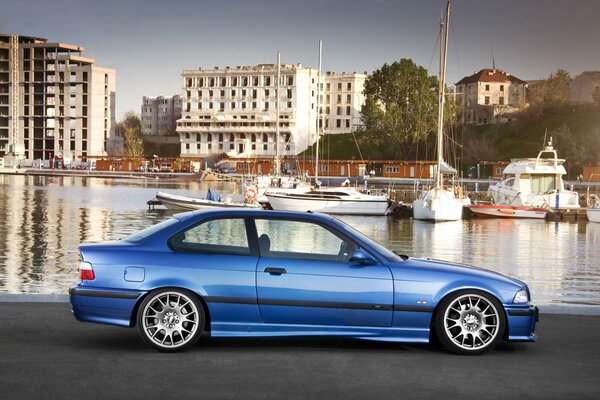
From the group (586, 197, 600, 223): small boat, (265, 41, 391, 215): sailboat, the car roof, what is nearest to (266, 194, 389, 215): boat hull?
(265, 41, 391, 215): sailboat

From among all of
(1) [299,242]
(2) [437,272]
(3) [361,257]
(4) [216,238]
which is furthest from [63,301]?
(2) [437,272]

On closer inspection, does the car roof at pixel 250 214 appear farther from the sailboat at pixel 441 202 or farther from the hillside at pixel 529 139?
the hillside at pixel 529 139

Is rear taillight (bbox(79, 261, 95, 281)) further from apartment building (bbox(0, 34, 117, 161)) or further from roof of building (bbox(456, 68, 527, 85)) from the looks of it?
roof of building (bbox(456, 68, 527, 85))

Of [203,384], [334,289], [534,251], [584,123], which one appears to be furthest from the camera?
[584,123]

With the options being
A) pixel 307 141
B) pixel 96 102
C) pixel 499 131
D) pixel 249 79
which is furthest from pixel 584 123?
pixel 96 102

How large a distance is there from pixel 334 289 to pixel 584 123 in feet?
490

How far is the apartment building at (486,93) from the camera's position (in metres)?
178

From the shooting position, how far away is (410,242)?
118 ft

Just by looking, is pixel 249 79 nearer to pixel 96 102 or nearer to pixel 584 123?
pixel 96 102

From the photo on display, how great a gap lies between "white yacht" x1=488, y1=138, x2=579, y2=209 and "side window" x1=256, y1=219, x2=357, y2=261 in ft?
166

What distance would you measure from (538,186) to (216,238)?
52406 millimetres

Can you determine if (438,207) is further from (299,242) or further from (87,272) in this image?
(87,272)

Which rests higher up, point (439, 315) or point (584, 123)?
point (584, 123)

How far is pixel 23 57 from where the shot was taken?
177500mm
